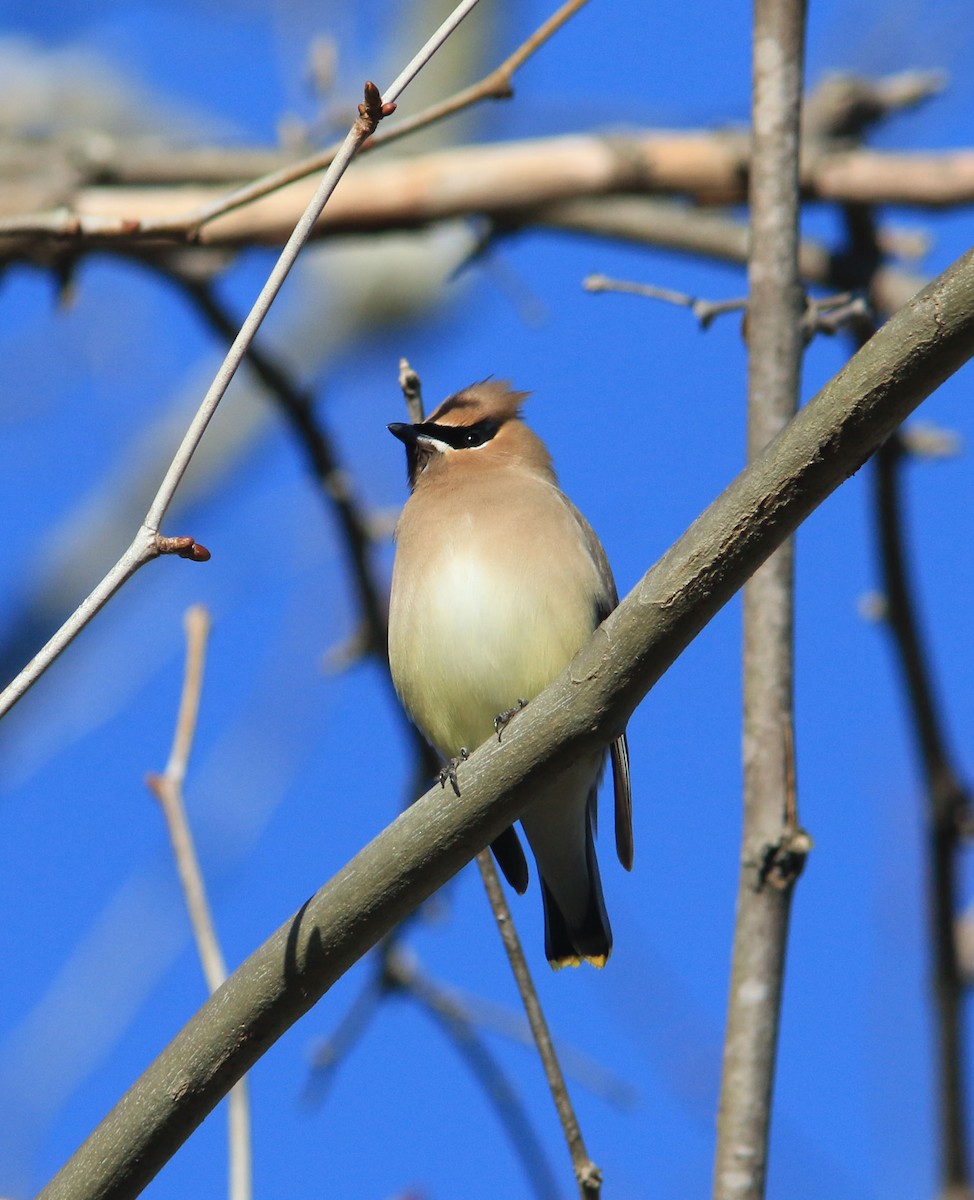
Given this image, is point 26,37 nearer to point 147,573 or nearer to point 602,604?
point 147,573

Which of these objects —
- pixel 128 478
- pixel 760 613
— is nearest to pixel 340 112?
pixel 760 613

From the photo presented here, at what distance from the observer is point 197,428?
8.20 feet

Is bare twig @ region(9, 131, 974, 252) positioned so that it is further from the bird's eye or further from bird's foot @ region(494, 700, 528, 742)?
bird's foot @ region(494, 700, 528, 742)

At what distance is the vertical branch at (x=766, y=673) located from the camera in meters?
3.47

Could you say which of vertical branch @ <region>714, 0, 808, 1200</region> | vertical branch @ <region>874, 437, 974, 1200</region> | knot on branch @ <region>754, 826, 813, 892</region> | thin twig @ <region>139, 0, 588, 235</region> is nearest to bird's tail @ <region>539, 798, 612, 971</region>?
vertical branch @ <region>874, 437, 974, 1200</region>

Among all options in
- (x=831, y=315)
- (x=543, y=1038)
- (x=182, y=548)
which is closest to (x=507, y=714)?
(x=543, y=1038)

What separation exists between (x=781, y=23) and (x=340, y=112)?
2202 mm

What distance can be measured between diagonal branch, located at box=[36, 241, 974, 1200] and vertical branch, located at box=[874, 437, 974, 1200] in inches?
101

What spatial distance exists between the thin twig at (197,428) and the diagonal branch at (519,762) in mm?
654

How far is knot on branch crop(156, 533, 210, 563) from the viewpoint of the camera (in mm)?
2580

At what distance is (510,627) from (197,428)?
2.19 m

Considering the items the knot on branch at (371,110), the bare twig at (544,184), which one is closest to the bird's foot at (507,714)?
the knot on branch at (371,110)

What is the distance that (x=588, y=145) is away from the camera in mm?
6285

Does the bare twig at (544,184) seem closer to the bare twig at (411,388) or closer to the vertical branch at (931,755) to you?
the vertical branch at (931,755)
